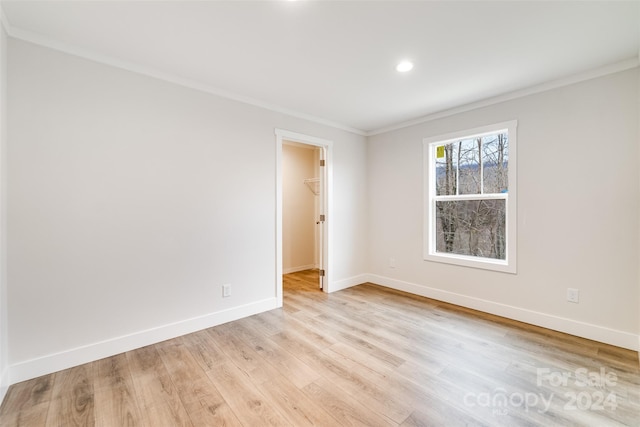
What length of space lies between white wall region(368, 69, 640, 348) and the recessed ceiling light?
1.31 metres

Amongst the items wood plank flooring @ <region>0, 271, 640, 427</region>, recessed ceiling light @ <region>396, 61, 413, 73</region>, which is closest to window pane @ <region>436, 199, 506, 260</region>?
wood plank flooring @ <region>0, 271, 640, 427</region>

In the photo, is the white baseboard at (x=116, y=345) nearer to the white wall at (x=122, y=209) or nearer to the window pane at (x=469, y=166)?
the white wall at (x=122, y=209)

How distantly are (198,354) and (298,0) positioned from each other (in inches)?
105

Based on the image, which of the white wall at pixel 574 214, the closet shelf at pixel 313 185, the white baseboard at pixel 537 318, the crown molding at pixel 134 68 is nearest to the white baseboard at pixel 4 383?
the crown molding at pixel 134 68

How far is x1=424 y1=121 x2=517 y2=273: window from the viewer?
298cm

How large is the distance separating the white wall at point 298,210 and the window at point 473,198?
2.45 m

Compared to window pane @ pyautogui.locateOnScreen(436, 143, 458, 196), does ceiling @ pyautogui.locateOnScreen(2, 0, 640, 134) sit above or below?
above

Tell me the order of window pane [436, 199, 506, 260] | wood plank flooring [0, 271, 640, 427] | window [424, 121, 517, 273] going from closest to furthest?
wood plank flooring [0, 271, 640, 427] → window [424, 121, 517, 273] → window pane [436, 199, 506, 260]

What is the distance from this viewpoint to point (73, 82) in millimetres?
2094

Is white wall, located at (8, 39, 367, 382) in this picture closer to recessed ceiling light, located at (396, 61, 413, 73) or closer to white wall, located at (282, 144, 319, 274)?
recessed ceiling light, located at (396, 61, 413, 73)

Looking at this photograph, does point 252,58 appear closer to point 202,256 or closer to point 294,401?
point 202,256

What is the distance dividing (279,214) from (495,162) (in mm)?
2590

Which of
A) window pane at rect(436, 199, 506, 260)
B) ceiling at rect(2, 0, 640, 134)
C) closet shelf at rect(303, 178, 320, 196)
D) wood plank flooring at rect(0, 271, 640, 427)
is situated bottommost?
wood plank flooring at rect(0, 271, 640, 427)

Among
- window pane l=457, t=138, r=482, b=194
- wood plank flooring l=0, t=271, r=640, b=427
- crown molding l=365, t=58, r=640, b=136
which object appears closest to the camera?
wood plank flooring l=0, t=271, r=640, b=427
